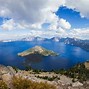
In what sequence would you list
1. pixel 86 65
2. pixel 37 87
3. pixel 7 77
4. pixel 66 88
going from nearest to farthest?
pixel 37 87, pixel 7 77, pixel 66 88, pixel 86 65

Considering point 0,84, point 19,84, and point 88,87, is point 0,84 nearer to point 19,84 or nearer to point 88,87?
point 19,84

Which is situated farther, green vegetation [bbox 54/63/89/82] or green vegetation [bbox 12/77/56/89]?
green vegetation [bbox 54/63/89/82]

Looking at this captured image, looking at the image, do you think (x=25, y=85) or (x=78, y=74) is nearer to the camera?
(x=25, y=85)

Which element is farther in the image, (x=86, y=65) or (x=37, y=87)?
(x=86, y=65)

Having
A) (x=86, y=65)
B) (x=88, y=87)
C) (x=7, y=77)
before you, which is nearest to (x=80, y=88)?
(x=88, y=87)

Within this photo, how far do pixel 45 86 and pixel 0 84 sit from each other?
9.18 m

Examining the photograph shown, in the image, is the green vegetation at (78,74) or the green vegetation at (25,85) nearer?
the green vegetation at (25,85)

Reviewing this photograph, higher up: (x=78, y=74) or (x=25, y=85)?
(x=25, y=85)

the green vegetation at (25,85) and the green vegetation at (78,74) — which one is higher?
the green vegetation at (25,85)

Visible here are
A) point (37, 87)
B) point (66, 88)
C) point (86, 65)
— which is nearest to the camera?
point (37, 87)

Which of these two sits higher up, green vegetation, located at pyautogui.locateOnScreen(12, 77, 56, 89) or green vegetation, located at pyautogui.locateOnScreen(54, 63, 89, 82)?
green vegetation, located at pyautogui.locateOnScreen(12, 77, 56, 89)

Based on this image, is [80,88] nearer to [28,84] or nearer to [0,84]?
[28,84]

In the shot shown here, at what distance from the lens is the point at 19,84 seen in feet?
141

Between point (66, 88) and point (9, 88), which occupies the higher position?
point (9, 88)
